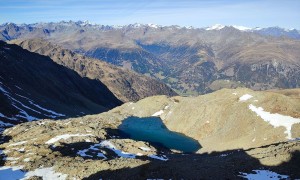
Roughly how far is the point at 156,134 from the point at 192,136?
1721 cm

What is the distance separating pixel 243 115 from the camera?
139750 mm

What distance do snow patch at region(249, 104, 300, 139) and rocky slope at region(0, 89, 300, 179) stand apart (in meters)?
0.31

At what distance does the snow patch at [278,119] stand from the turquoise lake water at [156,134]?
27.6 meters

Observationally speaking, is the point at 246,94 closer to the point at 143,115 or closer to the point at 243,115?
the point at 243,115

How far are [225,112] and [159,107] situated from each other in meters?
53.3

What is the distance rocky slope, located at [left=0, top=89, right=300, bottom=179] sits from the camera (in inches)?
2395

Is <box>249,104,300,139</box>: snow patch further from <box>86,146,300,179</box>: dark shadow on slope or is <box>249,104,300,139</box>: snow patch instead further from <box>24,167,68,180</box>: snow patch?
<box>24,167,68,180</box>: snow patch

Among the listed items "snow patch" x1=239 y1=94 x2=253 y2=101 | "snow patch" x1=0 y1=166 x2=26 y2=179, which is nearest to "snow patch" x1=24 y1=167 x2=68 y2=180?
"snow patch" x1=0 y1=166 x2=26 y2=179

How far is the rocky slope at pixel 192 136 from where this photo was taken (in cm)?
6084

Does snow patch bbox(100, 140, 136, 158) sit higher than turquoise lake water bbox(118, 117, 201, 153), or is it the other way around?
snow patch bbox(100, 140, 136, 158)

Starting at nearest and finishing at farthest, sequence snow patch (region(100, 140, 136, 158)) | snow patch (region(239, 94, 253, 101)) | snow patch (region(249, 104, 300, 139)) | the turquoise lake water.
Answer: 1. snow patch (region(100, 140, 136, 158))
2. snow patch (region(249, 104, 300, 139))
3. the turquoise lake water
4. snow patch (region(239, 94, 253, 101))

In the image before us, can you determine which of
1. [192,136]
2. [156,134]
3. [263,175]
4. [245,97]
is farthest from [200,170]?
[245,97]

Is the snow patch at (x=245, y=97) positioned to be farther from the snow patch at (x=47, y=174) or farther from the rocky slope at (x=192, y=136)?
the snow patch at (x=47, y=174)

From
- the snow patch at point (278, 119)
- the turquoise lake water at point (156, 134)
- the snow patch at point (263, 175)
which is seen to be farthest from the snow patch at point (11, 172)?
the snow patch at point (278, 119)
